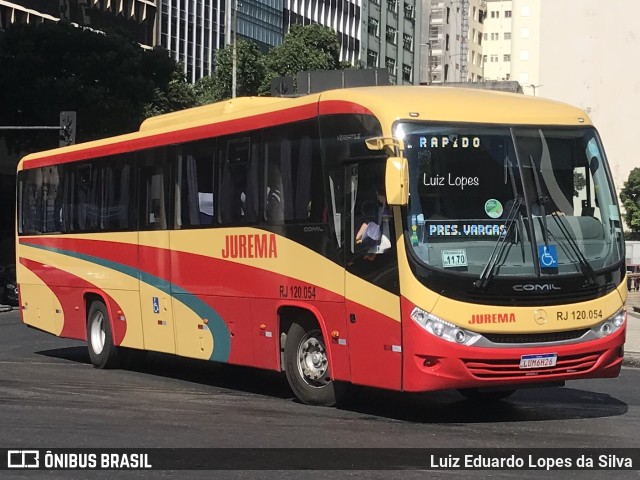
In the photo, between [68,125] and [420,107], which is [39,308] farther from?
[68,125]

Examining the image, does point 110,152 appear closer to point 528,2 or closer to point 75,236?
point 75,236

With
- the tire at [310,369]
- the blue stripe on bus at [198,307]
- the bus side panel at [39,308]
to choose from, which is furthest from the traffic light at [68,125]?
the tire at [310,369]

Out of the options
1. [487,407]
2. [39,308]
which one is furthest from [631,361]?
[39,308]

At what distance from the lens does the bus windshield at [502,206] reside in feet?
38.2

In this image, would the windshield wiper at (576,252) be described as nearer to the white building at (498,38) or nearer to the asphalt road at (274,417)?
the asphalt road at (274,417)

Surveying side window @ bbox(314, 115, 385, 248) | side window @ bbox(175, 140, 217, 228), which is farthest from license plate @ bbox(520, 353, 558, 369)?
side window @ bbox(175, 140, 217, 228)

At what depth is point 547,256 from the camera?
1181cm

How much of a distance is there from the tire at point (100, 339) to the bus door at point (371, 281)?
20.8 feet

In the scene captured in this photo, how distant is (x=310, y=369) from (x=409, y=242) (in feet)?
7.06

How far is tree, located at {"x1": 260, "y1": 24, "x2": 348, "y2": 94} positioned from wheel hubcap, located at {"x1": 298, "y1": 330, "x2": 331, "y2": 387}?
4230 cm

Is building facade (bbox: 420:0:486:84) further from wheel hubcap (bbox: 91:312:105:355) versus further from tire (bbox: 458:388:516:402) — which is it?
tire (bbox: 458:388:516:402)

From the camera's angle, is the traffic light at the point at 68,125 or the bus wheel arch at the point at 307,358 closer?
the bus wheel arch at the point at 307,358

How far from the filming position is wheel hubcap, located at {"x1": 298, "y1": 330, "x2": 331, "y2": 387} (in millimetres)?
12945

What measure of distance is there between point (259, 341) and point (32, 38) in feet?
127
